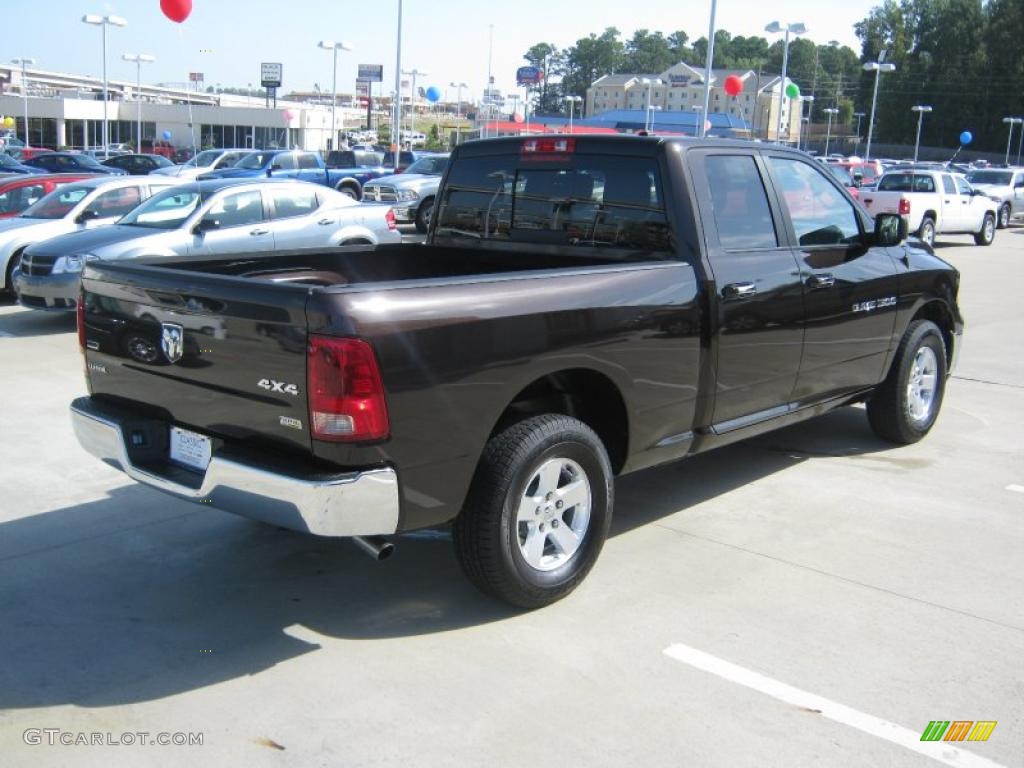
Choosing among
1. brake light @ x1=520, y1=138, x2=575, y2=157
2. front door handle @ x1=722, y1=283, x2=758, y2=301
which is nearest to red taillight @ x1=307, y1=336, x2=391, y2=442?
front door handle @ x1=722, y1=283, x2=758, y2=301

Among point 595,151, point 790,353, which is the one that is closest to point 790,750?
point 790,353

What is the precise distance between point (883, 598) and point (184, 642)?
9.85 ft

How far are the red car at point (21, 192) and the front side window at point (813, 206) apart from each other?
12.2 m

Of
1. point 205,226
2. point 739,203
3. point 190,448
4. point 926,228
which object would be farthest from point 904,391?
point 926,228

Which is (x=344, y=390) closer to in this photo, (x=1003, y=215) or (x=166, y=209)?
(x=166, y=209)

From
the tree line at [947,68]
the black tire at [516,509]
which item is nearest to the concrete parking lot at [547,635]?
the black tire at [516,509]

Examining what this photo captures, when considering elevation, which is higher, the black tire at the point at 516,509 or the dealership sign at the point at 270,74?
the dealership sign at the point at 270,74

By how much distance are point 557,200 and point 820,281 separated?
1.57 meters

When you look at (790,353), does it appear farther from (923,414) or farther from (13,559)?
(13,559)

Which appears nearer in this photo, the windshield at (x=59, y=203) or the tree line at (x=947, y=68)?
the windshield at (x=59, y=203)

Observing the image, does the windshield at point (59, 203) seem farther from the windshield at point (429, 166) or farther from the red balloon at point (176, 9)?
the windshield at point (429, 166)

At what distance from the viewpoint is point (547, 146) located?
5469 mm

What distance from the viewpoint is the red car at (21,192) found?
48.8 feet

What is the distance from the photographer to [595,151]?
5.28 meters
